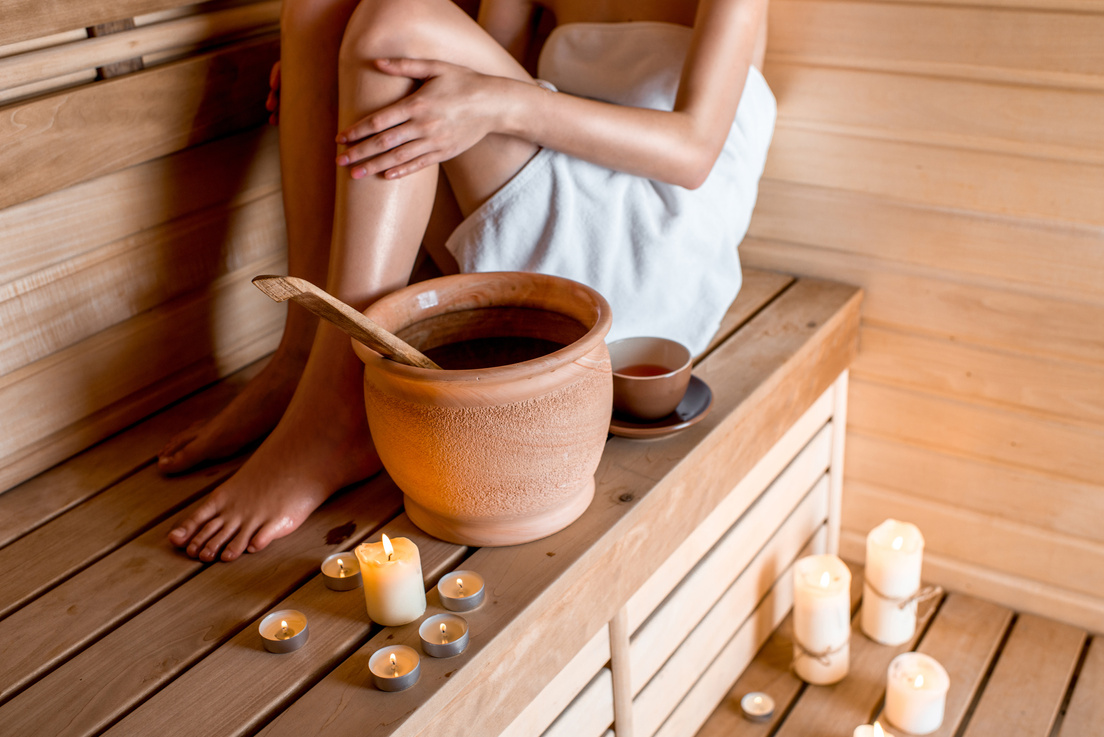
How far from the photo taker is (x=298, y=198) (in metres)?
1.50

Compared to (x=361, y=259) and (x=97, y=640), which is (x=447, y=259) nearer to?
(x=361, y=259)

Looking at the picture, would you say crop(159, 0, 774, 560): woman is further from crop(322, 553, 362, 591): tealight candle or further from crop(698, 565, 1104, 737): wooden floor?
crop(698, 565, 1104, 737): wooden floor

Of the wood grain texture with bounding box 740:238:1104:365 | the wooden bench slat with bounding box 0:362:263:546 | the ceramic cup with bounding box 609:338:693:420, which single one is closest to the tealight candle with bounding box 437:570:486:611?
the ceramic cup with bounding box 609:338:693:420

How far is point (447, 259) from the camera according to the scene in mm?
1602

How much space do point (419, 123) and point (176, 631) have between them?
68cm

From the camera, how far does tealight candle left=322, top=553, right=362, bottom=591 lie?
1.18 metres

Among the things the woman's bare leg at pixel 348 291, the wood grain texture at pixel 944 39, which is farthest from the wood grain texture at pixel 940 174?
the woman's bare leg at pixel 348 291

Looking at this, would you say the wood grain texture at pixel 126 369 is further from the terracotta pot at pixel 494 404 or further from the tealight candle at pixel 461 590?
the tealight candle at pixel 461 590

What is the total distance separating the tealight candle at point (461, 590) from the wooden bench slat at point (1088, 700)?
3.56 ft

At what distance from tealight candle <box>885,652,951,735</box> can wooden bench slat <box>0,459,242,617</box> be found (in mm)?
1115

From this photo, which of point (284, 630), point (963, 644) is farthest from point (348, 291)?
point (963, 644)

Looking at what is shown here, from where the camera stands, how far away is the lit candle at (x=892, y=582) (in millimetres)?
1746

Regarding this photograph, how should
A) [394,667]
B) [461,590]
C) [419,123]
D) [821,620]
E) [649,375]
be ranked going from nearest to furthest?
1. [394,667]
2. [461,590]
3. [419,123]
4. [649,375]
5. [821,620]

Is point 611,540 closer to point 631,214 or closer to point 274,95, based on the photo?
point 631,214
